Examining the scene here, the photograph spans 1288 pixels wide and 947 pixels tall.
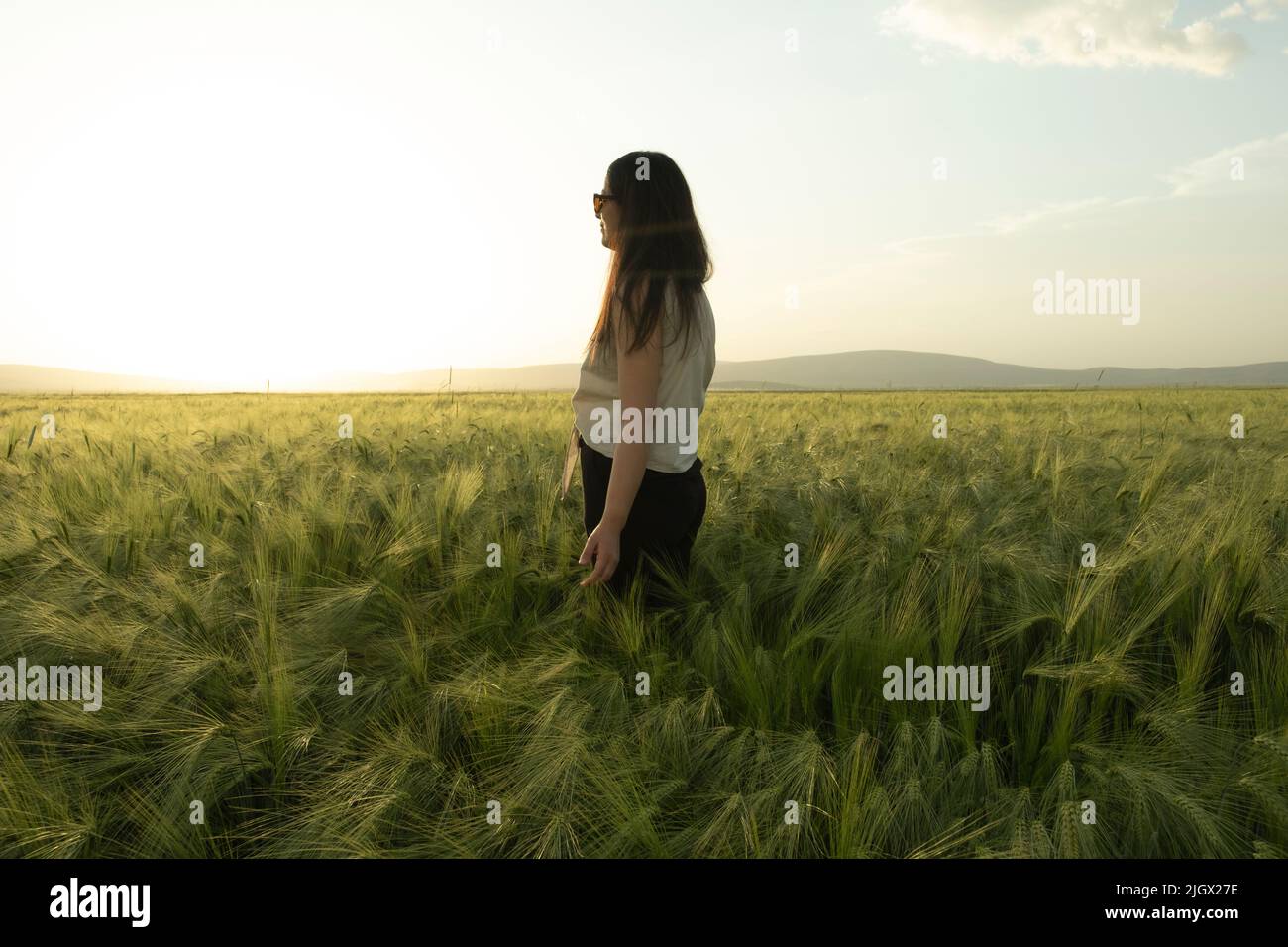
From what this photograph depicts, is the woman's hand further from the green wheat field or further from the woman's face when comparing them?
the woman's face

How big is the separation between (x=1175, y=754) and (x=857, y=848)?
0.87 meters

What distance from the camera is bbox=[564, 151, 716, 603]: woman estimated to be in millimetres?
2086

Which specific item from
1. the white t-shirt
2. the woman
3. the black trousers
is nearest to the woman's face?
the woman

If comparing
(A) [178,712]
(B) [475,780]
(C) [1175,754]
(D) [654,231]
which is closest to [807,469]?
(D) [654,231]

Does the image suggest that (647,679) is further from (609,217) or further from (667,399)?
(609,217)

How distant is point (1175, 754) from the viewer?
1.68m

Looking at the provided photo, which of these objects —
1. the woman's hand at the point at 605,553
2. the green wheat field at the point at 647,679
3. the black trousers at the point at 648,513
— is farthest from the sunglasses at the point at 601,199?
the green wheat field at the point at 647,679

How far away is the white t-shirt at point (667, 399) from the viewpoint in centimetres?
214

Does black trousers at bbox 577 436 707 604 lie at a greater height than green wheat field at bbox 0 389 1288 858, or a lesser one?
greater

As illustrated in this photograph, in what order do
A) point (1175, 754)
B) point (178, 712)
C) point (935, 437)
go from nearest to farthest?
point (1175, 754), point (178, 712), point (935, 437)

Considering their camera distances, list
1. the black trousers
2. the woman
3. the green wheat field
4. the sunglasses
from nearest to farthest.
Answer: the green wheat field, the woman, the sunglasses, the black trousers
